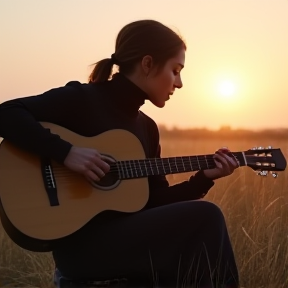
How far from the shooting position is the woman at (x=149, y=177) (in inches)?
78.7

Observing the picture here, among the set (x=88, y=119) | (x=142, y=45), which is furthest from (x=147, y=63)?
(x=88, y=119)

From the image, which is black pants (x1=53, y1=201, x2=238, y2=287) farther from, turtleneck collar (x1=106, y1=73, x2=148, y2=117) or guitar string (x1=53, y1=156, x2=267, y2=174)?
turtleneck collar (x1=106, y1=73, x2=148, y2=117)

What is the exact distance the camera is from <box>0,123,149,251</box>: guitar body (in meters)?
2.06

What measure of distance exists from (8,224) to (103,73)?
2.40ft

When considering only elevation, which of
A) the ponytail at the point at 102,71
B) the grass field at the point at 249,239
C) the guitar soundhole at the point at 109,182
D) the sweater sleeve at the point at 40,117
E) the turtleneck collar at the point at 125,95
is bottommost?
the grass field at the point at 249,239

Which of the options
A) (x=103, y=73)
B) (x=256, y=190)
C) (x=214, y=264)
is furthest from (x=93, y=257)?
(x=256, y=190)

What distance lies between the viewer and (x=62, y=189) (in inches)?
84.6

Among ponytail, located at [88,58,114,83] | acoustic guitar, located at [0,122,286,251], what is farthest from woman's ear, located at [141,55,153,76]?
acoustic guitar, located at [0,122,286,251]

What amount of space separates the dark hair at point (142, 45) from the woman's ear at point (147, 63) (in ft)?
0.04

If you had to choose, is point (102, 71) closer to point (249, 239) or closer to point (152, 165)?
point (152, 165)

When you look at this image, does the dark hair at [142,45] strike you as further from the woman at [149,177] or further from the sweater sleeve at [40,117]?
the sweater sleeve at [40,117]

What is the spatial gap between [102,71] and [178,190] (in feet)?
1.89

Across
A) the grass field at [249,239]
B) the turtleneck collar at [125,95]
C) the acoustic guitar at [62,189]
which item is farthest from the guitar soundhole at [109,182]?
the grass field at [249,239]

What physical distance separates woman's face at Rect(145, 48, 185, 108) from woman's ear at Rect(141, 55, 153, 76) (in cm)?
2
